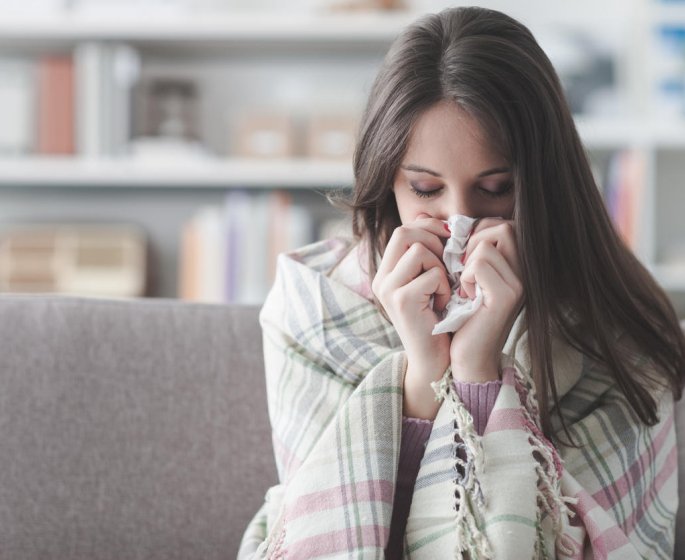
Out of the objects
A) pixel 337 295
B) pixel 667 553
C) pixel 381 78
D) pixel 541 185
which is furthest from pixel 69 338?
pixel 667 553

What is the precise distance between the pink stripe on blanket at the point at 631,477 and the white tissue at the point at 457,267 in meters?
0.25

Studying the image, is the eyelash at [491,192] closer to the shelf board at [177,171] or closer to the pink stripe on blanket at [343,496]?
the pink stripe on blanket at [343,496]

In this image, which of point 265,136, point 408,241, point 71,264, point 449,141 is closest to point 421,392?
point 408,241

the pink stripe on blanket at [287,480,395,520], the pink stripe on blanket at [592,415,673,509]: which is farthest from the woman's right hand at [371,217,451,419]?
the pink stripe on blanket at [592,415,673,509]

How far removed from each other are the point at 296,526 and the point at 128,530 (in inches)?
13.0

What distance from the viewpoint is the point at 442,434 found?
36.5 inches

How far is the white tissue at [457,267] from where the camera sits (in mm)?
954

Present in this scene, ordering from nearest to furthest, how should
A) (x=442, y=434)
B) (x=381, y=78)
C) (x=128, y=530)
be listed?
(x=442, y=434)
(x=381, y=78)
(x=128, y=530)

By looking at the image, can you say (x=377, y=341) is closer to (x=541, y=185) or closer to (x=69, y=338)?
(x=541, y=185)

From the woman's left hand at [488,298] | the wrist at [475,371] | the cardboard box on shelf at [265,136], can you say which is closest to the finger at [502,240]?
the woman's left hand at [488,298]

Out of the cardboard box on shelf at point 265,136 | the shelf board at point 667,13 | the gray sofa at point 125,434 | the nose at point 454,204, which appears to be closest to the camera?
the nose at point 454,204

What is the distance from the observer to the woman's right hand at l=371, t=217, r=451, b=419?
3.15ft

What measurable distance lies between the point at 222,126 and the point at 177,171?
29cm

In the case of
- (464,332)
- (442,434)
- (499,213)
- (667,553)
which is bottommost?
(667,553)
